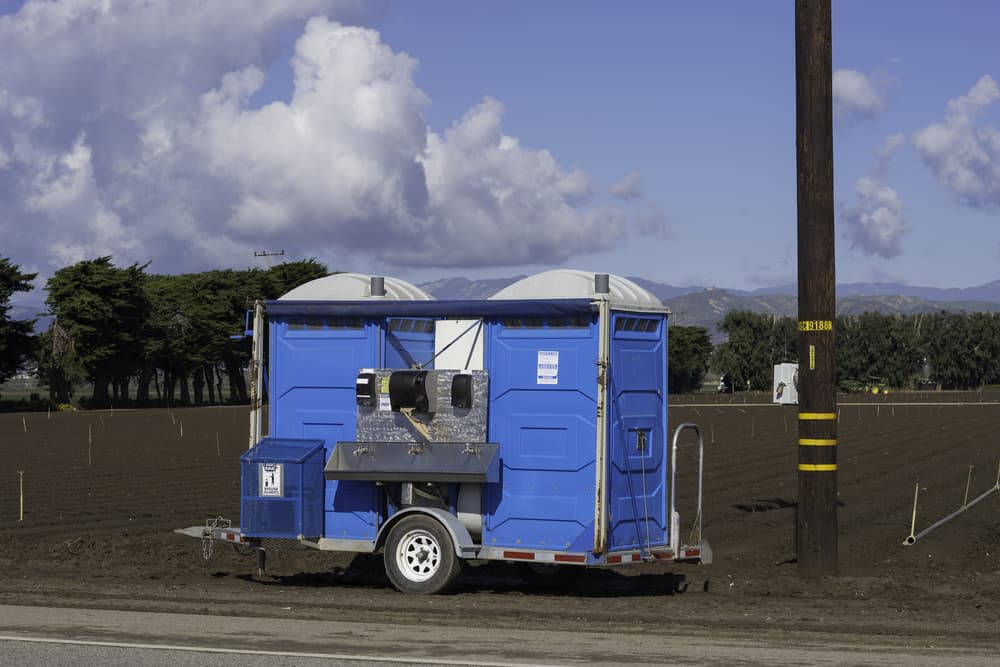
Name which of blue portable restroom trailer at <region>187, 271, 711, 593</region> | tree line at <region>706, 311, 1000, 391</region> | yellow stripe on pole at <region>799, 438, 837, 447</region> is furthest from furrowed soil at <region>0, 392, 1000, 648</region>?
tree line at <region>706, 311, 1000, 391</region>

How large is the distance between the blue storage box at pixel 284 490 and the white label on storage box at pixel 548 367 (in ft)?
8.16

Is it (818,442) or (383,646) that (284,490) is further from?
(818,442)

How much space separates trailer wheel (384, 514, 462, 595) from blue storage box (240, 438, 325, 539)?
1.00 m

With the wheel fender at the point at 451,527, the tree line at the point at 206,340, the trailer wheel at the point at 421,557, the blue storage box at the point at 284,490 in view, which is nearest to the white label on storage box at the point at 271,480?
the blue storage box at the point at 284,490

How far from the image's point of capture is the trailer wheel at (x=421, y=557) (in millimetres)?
13430

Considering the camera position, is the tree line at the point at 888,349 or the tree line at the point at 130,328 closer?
the tree line at the point at 130,328

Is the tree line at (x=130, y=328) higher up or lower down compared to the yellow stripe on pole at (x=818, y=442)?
higher up

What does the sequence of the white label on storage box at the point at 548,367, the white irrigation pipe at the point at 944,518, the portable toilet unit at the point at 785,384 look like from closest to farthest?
the white label on storage box at the point at 548,367
the white irrigation pipe at the point at 944,518
the portable toilet unit at the point at 785,384

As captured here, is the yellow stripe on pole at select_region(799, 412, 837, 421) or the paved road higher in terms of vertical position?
the yellow stripe on pole at select_region(799, 412, 837, 421)

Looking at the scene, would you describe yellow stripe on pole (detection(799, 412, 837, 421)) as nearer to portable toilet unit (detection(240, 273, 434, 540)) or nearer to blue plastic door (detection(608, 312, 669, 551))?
blue plastic door (detection(608, 312, 669, 551))

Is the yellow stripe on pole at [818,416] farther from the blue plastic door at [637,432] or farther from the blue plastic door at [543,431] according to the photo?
the blue plastic door at [543,431]

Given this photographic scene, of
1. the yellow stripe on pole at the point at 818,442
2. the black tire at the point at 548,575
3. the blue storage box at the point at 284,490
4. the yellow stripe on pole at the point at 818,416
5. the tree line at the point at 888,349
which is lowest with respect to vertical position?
the black tire at the point at 548,575

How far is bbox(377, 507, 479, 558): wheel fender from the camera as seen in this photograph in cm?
1331

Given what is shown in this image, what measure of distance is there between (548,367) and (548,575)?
273cm
